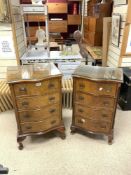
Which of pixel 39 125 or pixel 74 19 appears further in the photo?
pixel 74 19

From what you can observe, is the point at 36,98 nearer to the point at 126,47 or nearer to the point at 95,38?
the point at 126,47

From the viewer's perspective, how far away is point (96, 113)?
1867 millimetres

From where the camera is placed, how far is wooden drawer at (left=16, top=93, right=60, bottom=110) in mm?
1729

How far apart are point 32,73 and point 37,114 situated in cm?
44

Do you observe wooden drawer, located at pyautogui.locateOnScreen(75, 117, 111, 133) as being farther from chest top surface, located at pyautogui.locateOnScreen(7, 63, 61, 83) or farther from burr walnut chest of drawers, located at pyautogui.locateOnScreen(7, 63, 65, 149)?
chest top surface, located at pyautogui.locateOnScreen(7, 63, 61, 83)

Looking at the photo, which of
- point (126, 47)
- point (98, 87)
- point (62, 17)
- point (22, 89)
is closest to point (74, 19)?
point (62, 17)

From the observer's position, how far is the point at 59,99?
1.86 metres

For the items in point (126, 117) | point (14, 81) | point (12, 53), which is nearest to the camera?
point (14, 81)

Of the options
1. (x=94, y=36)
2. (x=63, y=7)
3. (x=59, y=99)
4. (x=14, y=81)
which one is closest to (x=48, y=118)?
(x=59, y=99)

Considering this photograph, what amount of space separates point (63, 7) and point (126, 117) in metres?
4.37

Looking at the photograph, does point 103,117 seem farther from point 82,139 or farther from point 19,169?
point 19,169

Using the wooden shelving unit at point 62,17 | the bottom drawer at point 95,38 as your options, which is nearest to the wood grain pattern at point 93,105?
the bottom drawer at point 95,38

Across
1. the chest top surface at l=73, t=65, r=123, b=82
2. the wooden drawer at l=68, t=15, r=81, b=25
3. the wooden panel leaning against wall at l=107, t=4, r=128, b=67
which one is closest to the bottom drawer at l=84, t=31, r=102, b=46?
the wooden panel leaning against wall at l=107, t=4, r=128, b=67

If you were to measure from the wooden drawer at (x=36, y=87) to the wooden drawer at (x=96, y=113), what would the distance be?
1.33ft
